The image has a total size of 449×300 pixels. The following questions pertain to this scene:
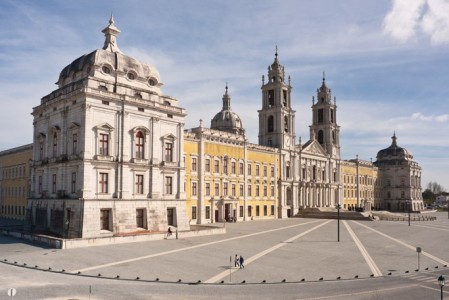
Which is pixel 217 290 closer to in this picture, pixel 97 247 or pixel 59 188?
pixel 97 247

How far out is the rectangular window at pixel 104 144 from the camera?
3938 centimetres

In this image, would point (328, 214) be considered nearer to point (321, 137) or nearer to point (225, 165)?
point (321, 137)

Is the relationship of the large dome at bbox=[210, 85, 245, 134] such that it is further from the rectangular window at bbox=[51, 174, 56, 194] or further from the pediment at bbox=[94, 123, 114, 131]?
the rectangular window at bbox=[51, 174, 56, 194]

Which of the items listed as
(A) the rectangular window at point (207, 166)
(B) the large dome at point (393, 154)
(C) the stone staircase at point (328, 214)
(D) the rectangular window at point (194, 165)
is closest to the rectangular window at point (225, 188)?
(A) the rectangular window at point (207, 166)

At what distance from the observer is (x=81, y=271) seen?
24.8 m

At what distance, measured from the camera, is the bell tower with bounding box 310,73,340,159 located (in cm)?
9406

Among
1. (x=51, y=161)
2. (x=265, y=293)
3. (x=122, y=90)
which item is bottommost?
(x=265, y=293)

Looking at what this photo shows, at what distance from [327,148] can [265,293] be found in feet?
249

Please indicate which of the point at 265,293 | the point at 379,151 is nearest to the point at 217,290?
the point at 265,293

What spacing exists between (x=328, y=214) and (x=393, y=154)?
54063 millimetres

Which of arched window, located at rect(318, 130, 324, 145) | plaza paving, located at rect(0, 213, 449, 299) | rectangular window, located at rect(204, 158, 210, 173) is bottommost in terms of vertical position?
plaza paving, located at rect(0, 213, 449, 299)

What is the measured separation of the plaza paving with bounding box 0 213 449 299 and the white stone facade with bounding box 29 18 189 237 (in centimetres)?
446

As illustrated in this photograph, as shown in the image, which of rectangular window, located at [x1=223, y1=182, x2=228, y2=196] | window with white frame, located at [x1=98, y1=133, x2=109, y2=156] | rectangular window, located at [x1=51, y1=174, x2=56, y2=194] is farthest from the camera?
rectangular window, located at [x1=223, y1=182, x2=228, y2=196]

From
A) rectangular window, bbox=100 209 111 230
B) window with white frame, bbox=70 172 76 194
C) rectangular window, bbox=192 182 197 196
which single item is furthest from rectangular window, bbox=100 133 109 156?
rectangular window, bbox=192 182 197 196
